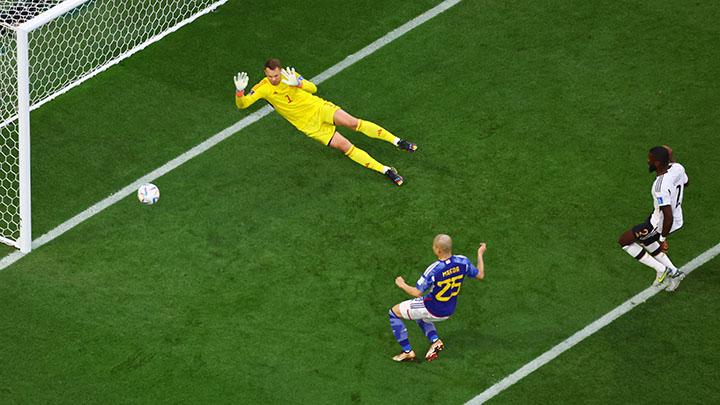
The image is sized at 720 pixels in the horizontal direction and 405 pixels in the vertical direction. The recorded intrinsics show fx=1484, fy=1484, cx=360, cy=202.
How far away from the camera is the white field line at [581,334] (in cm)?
1481

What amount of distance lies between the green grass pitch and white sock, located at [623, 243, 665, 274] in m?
0.36

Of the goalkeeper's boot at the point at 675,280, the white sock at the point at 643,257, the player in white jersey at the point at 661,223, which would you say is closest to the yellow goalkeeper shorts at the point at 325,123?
the player in white jersey at the point at 661,223

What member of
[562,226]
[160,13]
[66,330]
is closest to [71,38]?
[160,13]

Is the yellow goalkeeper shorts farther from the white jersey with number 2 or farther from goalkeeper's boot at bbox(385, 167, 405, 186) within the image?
the white jersey with number 2

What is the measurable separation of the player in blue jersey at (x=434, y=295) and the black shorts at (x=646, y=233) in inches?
77.6

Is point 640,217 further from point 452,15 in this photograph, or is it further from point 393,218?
point 452,15

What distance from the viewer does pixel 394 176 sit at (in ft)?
56.6

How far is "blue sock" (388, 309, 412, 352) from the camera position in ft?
48.8

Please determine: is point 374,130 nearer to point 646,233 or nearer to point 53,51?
point 646,233

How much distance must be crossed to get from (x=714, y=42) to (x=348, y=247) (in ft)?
19.6

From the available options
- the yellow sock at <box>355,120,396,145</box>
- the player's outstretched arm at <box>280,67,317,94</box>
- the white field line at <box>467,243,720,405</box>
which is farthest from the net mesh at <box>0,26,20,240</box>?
the white field line at <box>467,243,720,405</box>

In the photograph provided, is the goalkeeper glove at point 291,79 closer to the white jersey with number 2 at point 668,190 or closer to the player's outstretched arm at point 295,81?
the player's outstretched arm at point 295,81

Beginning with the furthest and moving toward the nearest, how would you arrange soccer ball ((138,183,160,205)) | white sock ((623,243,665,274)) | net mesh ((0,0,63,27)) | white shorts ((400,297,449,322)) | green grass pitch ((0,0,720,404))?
net mesh ((0,0,63,27))
soccer ball ((138,183,160,205))
white sock ((623,243,665,274))
green grass pitch ((0,0,720,404))
white shorts ((400,297,449,322))

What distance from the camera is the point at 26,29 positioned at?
1538 cm
